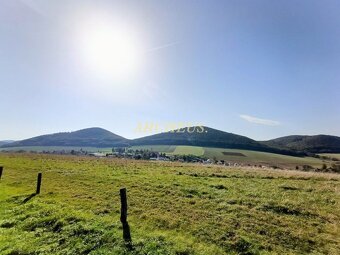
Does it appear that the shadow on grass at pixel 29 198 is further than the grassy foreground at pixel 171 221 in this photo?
Yes

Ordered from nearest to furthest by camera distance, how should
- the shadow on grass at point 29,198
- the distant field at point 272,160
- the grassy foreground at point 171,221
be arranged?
1. the grassy foreground at point 171,221
2. the shadow on grass at point 29,198
3. the distant field at point 272,160

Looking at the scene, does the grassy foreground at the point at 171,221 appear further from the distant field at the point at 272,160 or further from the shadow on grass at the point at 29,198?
the distant field at the point at 272,160

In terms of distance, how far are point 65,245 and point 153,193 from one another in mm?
11182

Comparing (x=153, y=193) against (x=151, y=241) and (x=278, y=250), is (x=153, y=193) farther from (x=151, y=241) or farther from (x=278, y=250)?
(x=278, y=250)

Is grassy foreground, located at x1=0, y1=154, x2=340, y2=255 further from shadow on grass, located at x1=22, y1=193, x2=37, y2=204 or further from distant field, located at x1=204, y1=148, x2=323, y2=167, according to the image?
distant field, located at x1=204, y1=148, x2=323, y2=167

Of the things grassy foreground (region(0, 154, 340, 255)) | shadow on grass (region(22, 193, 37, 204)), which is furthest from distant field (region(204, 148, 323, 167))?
shadow on grass (region(22, 193, 37, 204))

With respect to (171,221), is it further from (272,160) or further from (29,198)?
(272,160)

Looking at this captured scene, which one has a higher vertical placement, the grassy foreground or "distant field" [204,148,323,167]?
"distant field" [204,148,323,167]

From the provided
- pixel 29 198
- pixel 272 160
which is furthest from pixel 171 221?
pixel 272 160

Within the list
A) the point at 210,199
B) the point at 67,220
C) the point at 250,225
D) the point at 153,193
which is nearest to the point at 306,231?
the point at 250,225

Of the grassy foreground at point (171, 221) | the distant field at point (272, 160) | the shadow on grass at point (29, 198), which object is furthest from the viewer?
the distant field at point (272, 160)

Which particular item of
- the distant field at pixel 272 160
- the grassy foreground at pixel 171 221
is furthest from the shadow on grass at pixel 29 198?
the distant field at pixel 272 160

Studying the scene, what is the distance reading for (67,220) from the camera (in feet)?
56.9

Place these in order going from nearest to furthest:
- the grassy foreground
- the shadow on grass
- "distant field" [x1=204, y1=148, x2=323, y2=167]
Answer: the grassy foreground < the shadow on grass < "distant field" [x1=204, y1=148, x2=323, y2=167]
